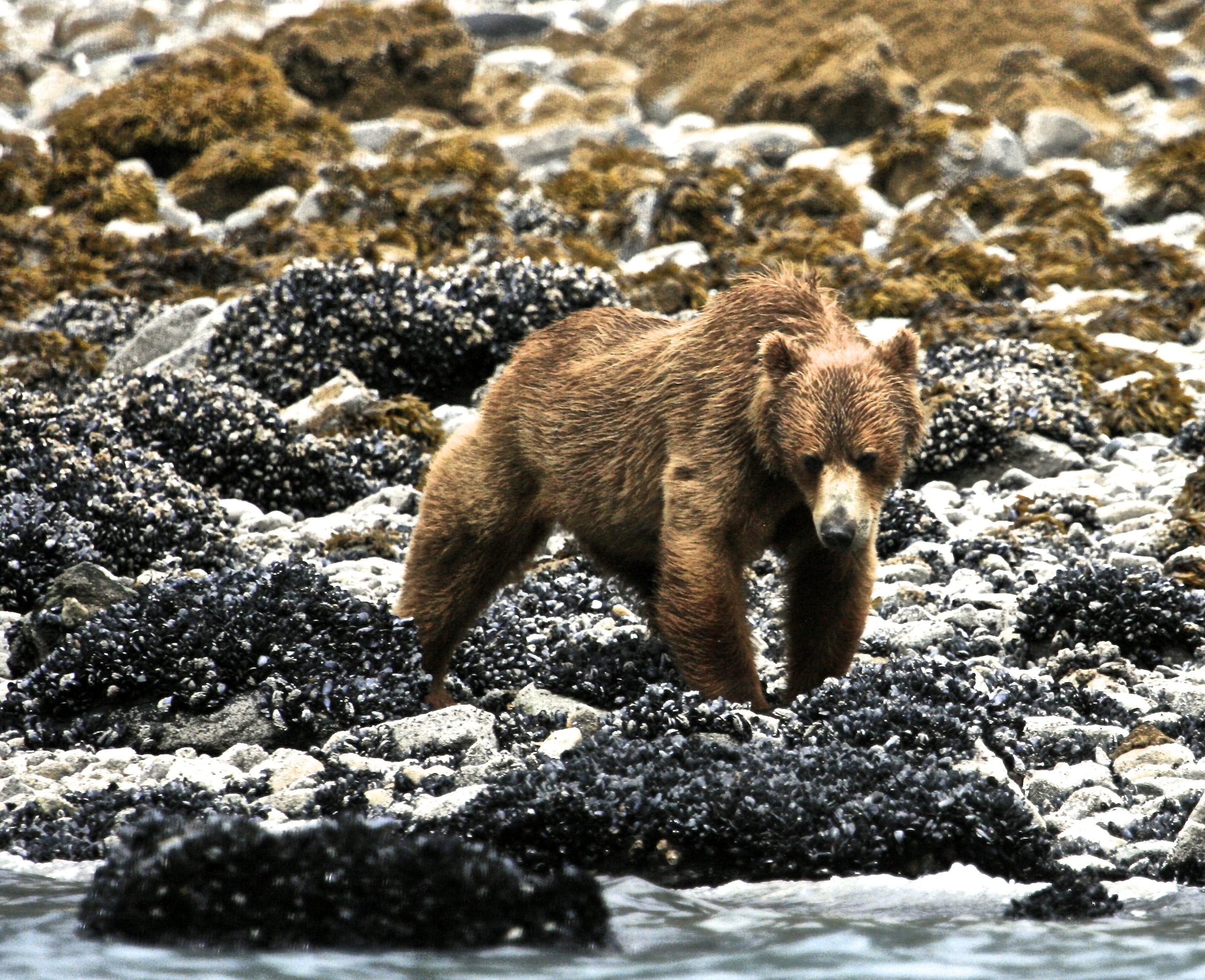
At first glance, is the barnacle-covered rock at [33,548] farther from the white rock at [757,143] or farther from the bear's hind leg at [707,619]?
the white rock at [757,143]

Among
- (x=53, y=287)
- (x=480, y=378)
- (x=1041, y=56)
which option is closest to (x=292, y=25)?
(x=53, y=287)

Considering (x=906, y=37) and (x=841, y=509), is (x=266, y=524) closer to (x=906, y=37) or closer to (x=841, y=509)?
(x=841, y=509)

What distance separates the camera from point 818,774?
4859 mm

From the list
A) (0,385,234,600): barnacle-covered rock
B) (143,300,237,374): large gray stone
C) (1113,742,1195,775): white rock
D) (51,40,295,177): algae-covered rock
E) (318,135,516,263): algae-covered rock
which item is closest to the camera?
(1113,742,1195,775): white rock

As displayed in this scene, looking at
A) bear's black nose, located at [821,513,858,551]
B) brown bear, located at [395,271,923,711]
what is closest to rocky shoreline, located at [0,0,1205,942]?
brown bear, located at [395,271,923,711]

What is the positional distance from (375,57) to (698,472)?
730 inches

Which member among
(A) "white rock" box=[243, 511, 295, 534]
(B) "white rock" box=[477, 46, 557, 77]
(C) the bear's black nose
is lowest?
(C) the bear's black nose

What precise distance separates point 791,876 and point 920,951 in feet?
2.05

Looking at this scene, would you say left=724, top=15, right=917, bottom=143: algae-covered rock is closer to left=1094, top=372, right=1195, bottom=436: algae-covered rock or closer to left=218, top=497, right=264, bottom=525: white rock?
left=1094, top=372, right=1195, bottom=436: algae-covered rock

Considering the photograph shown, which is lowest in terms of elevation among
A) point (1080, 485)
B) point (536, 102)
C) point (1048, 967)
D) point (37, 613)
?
point (1048, 967)

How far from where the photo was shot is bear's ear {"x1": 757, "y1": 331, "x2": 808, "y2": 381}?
18.1 ft

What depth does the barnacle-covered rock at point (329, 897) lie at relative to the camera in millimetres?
3822

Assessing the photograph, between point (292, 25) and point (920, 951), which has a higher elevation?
point (292, 25)

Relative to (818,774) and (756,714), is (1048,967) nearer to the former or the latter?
(818,774)
